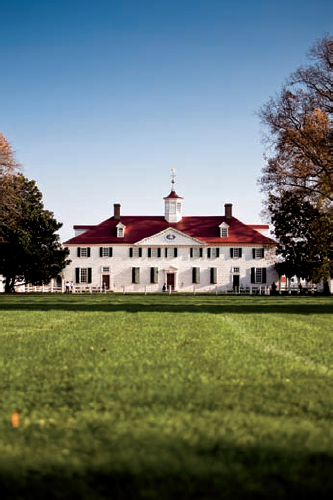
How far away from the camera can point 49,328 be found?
1356 cm

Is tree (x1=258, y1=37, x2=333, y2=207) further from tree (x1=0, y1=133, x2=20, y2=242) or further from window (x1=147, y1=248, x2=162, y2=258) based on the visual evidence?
window (x1=147, y1=248, x2=162, y2=258)

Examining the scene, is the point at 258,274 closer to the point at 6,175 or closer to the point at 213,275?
the point at 213,275

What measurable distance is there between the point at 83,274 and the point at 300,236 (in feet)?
95.9

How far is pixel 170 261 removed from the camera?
250ft

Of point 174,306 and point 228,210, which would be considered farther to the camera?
point 228,210

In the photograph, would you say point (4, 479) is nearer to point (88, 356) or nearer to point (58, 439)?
point (58, 439)

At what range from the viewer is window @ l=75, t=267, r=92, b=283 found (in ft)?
251

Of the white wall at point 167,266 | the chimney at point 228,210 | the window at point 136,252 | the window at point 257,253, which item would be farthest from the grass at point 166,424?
the chimney at point 228,210

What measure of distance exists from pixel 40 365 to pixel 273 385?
2.73 metres

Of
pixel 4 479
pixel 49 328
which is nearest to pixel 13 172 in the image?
pixel 49 328

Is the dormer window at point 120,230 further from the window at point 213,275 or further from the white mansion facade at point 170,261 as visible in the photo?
the window at point 213,275

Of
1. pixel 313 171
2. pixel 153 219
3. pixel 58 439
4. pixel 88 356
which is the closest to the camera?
pixel 58 439

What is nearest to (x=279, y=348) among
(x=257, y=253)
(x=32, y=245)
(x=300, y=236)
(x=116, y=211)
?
(x=300, y=236)

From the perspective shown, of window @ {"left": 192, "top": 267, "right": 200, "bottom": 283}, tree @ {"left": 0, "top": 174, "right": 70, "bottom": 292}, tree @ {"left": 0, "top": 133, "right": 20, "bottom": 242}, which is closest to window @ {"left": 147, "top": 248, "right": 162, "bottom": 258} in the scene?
window @ {"left": 192, "top": 267, "right": 200, "bottom": 283}
